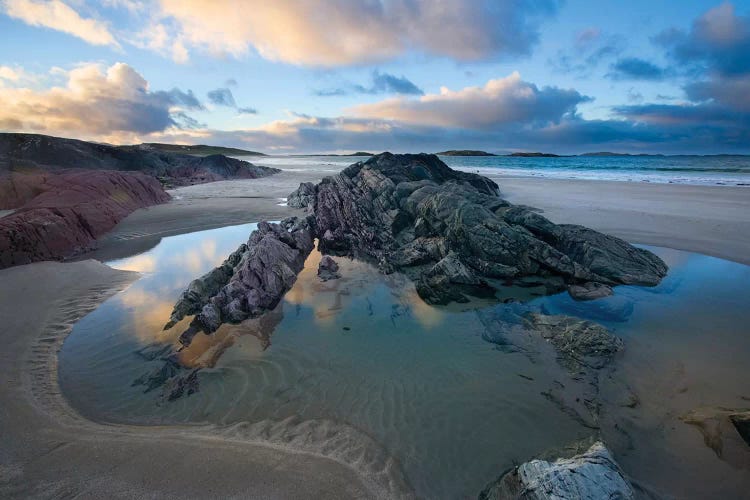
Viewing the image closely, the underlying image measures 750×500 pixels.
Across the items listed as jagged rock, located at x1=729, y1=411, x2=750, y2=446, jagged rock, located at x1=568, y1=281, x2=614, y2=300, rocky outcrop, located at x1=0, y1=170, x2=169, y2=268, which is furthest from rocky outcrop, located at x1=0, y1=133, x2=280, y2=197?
jagged rock, located at x1=729, y1=411, x2=750, y2=446

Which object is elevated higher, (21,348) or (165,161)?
(165,161)

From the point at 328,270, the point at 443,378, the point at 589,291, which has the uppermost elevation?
the point at 589,291

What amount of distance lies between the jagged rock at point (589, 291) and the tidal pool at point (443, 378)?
10.2 inches

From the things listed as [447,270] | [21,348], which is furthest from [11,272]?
[447,270]

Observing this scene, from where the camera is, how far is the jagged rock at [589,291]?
837 centimetres

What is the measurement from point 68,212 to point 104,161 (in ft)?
113

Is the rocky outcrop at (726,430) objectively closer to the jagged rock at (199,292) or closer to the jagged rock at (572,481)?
the jagged rock at (572,481)

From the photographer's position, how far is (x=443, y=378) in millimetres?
5516

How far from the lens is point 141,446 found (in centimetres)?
413

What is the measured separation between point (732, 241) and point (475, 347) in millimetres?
12871

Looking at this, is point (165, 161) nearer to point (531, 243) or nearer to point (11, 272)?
point (11, 272)

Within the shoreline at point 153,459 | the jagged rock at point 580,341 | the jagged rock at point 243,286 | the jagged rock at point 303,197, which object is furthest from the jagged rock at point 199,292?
the jagged rock at point 303,197

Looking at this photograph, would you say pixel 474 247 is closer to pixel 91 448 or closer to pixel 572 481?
pixel 572 481

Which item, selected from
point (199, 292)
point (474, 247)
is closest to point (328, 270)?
point (199, 292)
